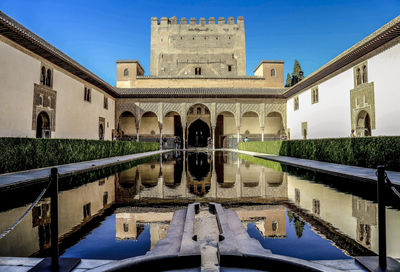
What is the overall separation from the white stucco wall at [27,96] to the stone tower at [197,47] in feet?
66.8

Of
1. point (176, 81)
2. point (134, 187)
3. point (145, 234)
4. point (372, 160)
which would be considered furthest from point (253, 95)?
point (145, 234)

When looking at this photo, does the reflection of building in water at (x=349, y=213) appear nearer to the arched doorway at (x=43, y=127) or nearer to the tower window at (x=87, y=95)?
the arched doorway at (x=43, y=127)

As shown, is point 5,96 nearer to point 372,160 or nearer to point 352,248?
point 352,248

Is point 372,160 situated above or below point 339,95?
below

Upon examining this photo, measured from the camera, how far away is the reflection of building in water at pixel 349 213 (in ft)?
9.10

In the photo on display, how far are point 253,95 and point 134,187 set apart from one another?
21.7 m

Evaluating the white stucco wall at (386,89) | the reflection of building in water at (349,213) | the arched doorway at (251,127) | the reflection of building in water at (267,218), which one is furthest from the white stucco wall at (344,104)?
the reflection of building in water at (267,218)

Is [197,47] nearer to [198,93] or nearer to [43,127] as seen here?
[198,93]

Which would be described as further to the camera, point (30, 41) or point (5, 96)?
point (30, 41)

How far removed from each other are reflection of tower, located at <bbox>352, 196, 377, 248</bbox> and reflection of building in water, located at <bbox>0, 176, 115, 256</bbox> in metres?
3.12

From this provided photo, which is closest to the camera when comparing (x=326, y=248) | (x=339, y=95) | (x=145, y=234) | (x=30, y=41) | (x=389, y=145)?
(x=326, y=248)

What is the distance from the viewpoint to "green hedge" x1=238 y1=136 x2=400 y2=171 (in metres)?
8.15

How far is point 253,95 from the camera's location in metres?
26.0

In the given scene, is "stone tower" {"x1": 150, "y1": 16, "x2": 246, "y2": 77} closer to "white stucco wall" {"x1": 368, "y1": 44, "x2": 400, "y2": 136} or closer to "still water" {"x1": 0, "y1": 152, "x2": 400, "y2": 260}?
"white stucco wall" {"x1": 368, "y1": 44, "x2": 400, "y2": 136}
